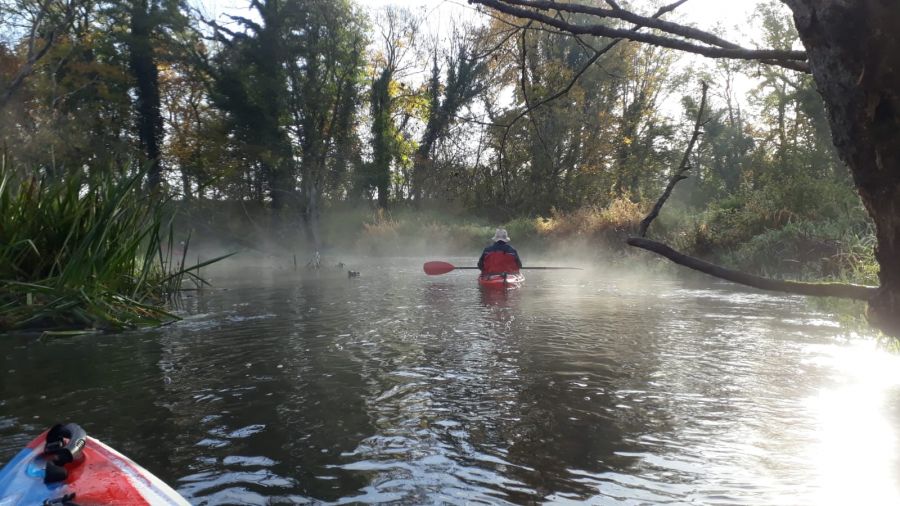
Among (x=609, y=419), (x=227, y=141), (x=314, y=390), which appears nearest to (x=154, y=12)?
(x=227, y=141)

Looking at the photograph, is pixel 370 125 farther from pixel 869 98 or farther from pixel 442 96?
pixel 869 98

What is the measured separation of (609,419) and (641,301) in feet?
20.4

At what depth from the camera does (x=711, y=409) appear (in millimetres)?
4184

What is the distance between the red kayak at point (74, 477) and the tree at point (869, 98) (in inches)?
86.3

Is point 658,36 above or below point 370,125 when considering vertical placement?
below

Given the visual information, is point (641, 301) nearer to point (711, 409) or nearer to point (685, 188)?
point (711, 409)

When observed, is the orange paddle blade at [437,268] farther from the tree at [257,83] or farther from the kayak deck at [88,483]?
the tree at [257,83]

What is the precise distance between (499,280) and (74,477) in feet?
33.2

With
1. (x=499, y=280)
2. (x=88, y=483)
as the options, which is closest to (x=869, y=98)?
(x=88, y=483)

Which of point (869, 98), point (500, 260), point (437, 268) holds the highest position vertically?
point (869, 98)

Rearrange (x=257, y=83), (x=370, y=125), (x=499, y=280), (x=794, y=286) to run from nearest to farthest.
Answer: (x=794, y=286) → (x=499, y=280) → (x=257, y=83) → (x=370, y=125)

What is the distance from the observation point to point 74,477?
1.83 m

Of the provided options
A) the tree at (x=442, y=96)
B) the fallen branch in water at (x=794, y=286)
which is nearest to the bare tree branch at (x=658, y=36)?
the fallen branch in water at (x=794, y=286)

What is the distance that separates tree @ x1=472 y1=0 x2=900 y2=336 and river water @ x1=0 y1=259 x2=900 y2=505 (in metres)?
1.63
